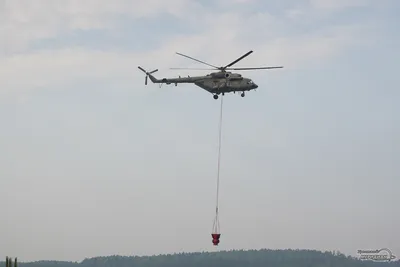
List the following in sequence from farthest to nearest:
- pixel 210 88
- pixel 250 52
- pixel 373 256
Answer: pixel 373 256 → pixel 210 88 → pixel 250 52

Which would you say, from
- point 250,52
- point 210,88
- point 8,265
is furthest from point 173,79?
point 8,265

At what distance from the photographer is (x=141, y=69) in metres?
→ 87.6

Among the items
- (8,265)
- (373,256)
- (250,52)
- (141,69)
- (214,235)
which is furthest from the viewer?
(373,256)

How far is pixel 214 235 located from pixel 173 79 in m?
20.7

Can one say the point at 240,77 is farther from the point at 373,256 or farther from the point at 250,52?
the point at 373,256

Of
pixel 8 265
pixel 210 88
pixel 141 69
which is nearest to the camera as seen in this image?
pixel 8 265

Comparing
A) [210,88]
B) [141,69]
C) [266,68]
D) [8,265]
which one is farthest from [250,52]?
[8,265]

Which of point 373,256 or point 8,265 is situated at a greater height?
point 373,256

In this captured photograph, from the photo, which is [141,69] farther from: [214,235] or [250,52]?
[214,235]

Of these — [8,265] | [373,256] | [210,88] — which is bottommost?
[8,265]

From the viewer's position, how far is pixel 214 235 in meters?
69.8

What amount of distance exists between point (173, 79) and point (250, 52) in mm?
11770

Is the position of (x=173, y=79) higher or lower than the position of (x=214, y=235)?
higher

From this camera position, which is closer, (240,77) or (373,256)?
(240,77)
